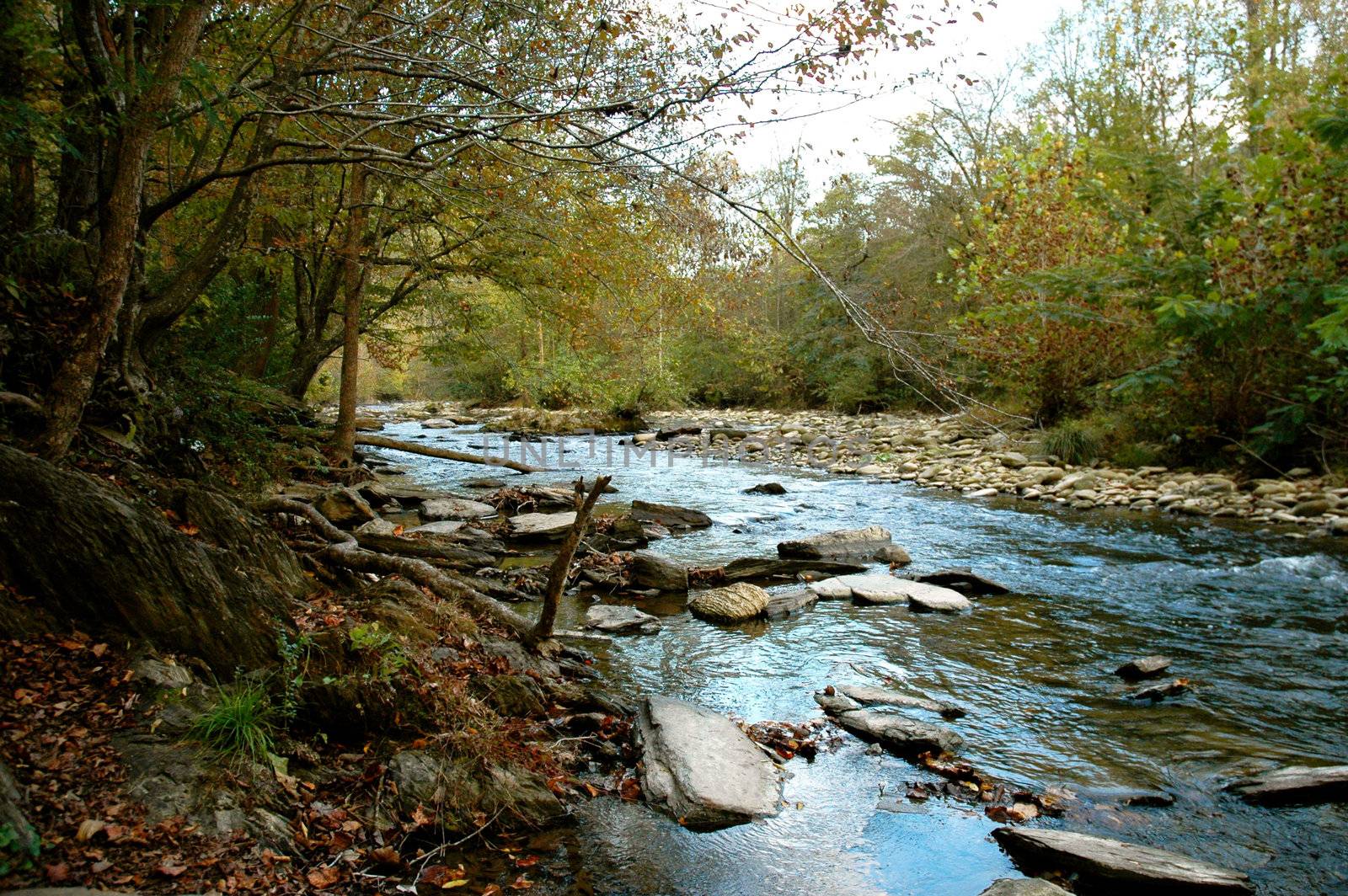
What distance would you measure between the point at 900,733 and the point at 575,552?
2.76m

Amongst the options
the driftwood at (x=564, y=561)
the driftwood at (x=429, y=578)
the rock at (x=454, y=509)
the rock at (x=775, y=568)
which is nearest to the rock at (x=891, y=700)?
the driftwood at (x=564, y=561)

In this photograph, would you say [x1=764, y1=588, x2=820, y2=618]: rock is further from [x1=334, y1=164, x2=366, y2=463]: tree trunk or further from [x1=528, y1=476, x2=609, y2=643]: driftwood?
[x1=334, y1=164, x2=366, y2=463]: tree trunk

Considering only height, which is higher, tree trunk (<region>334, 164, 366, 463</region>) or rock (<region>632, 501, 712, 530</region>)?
tree trunk (<region>334, 164, 366, 463</region>)

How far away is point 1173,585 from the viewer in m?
7.14

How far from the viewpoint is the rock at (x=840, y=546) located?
26.7 feet

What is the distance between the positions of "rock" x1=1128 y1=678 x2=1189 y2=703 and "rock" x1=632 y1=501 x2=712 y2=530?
225 inches

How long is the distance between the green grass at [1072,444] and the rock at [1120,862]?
11615mm

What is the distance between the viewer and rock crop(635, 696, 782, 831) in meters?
3.35

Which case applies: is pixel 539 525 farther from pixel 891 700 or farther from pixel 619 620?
pixel 891 700

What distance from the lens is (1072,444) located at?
13492 mm

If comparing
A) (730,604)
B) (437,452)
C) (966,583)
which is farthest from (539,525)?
(966,583)

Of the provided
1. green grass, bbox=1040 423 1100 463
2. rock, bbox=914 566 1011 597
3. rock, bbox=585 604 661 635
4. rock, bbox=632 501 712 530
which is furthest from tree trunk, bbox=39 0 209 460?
green grass, bbox=1040 423 1100 463

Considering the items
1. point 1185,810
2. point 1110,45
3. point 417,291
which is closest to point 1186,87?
point 1110,45

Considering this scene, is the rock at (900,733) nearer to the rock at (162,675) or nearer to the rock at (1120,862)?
the rock at (1120,862)
